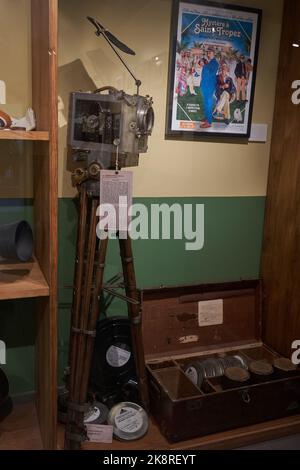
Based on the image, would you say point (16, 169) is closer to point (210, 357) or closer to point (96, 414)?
point (96, 414)

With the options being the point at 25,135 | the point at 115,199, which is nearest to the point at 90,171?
the point at 115,199

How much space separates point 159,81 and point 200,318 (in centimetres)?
114

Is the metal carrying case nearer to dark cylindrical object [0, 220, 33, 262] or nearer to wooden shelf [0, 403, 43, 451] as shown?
wooden shelf [0, 403, 43, 451]

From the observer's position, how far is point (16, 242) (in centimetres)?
163

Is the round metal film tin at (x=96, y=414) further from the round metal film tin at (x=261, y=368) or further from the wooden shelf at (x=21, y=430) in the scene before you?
the round metal film tin at (x=261, y=368)

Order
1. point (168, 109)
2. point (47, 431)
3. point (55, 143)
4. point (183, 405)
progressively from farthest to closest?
point (168, 109)
point (183, 405)
point (47, 431)
point (55, 143)

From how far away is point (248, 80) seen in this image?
214 centimetres

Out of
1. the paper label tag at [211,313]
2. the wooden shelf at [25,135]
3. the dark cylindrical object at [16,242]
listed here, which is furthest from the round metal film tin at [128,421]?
the wooden shelf at [25,135]

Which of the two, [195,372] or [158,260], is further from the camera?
[158,260]

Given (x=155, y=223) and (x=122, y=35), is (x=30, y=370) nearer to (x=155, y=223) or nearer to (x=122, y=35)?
(x=155, y=223)

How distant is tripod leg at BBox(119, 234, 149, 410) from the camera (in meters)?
1.81

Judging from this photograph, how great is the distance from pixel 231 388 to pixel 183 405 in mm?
241

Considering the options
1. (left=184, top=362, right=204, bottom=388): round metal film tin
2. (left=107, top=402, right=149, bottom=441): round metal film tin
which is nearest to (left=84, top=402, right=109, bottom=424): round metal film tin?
(left=107, top=402, right=149, bottom=441): round metal film tin
